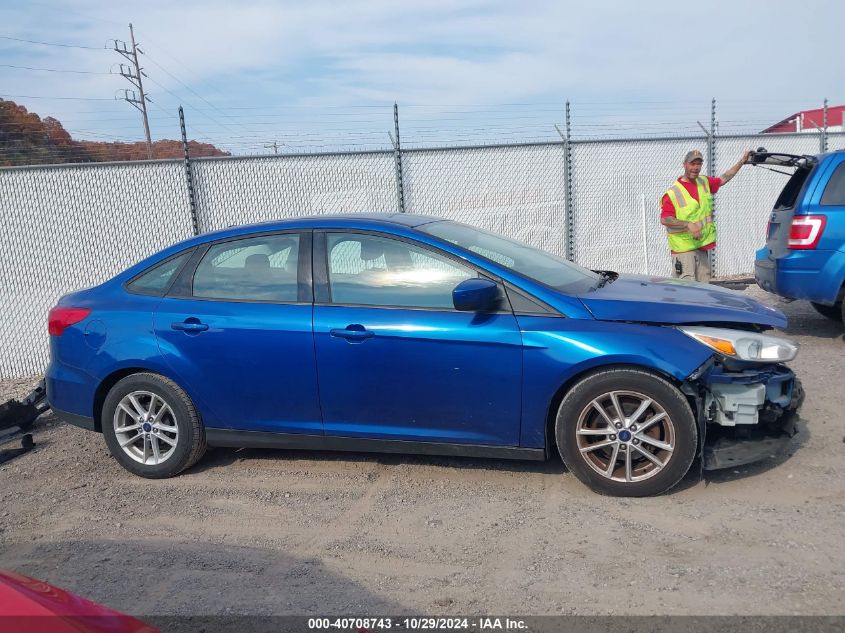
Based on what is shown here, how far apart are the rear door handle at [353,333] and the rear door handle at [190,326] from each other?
0.88 metres

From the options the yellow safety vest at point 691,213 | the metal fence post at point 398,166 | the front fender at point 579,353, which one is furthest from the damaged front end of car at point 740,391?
the metal fence post at point 398,166

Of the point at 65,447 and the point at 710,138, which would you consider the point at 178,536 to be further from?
the point at 710,138

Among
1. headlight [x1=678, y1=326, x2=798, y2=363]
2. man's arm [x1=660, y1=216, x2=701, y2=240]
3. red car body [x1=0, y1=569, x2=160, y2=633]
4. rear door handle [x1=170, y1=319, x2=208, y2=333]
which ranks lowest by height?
red car body [x1=0, y1=569, x2=160, y2=633]

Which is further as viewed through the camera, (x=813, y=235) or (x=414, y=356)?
(x=813, y=235)

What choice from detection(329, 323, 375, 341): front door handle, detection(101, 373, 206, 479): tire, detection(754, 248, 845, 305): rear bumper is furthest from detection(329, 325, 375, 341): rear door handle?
detection(754, 248, 845, 305): rear bumper

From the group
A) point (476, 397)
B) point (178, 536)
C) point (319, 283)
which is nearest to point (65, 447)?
point (178, 536)

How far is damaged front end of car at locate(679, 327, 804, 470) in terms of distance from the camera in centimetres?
394

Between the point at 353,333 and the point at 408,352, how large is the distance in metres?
0.35

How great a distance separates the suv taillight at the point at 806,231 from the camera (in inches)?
273

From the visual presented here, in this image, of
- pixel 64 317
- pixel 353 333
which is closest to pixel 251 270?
pixel 353 333

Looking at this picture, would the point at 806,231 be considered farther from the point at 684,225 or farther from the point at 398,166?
the point at 398,166

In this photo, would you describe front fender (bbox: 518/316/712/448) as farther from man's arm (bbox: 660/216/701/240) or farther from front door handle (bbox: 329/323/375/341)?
man's arm (bbox: 660/216/701/240)

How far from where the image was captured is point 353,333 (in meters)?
4.27

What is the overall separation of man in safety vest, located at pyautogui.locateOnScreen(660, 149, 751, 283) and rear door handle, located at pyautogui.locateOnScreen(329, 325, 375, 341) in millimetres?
4369
